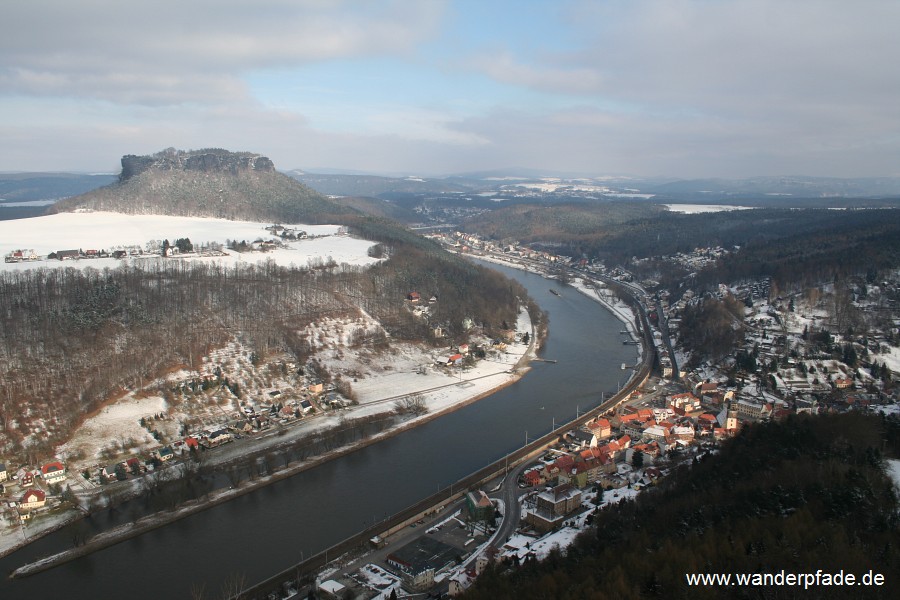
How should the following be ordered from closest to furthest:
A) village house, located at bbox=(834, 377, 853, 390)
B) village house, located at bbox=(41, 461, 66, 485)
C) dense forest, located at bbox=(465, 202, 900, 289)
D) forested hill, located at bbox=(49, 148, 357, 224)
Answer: village house, located at bbox=(41, 461, 66, 485) < village house, located at bbox=(834, 377, 853, 390) < dense forest, located at bbox=(465, 202, 900, 289) < forested hill, located at bbox=(49, 148, 357, 224)

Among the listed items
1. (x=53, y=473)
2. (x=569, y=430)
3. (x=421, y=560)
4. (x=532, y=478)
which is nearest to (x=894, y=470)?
(x=532, y=478)

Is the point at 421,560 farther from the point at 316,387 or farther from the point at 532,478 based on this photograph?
the point at 316,387

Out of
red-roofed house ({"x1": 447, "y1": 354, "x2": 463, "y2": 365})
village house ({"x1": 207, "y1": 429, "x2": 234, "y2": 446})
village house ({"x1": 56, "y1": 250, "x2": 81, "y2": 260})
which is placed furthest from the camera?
village house ({"x1": 56, "y1": 250, "x2": 81, "y2": 260})

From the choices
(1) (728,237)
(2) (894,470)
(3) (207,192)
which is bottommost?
(2) (894,470)

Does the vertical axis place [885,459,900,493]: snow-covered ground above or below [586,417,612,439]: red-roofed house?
above

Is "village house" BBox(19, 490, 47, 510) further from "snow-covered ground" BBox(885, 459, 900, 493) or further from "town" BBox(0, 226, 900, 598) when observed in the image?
"snow-covered ground" BBox(885, 459, 900, 493)

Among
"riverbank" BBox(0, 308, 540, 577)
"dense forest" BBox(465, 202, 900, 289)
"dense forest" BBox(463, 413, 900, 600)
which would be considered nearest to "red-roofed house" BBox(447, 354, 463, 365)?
"riverbank" BBox(0, 308, 540, 577)

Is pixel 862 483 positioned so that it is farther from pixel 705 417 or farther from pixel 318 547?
pixel 318 547

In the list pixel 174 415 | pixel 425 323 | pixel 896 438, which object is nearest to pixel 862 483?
pixel 896 438
